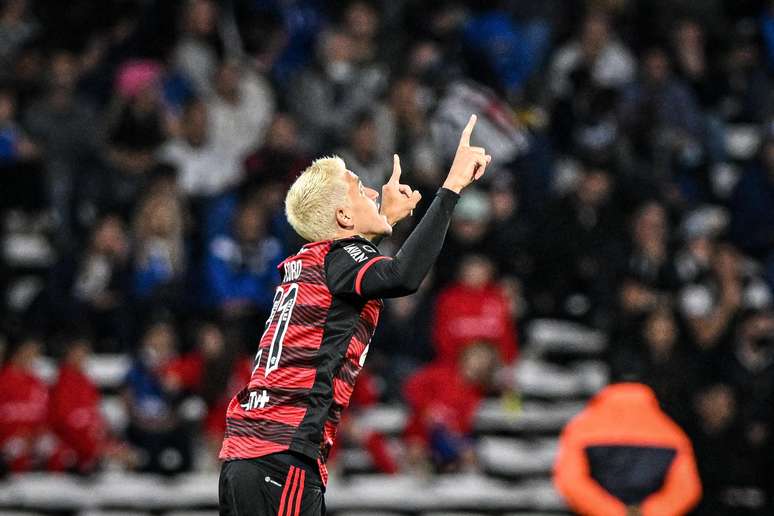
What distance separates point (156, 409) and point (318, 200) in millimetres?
6241

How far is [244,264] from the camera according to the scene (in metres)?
11.8

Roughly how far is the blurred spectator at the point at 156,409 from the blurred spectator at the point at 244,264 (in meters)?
0.68

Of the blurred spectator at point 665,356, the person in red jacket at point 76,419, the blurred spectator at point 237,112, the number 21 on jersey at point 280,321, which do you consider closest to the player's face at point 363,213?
the number 21 on jersey at point 280,321

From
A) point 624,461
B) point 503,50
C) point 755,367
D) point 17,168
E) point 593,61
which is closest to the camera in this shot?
point 624,461

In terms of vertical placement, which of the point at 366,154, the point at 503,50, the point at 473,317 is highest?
the point at 503,50

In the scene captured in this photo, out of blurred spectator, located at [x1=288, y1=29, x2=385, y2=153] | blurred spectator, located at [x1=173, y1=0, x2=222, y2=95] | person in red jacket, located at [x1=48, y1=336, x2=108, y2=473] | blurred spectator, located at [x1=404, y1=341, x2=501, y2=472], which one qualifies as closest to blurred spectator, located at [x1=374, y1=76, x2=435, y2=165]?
blurred spectator, located at [x1=288, y1=29, x2=385, y2=153]

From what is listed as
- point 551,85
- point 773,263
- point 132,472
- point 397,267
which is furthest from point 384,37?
point 397,267

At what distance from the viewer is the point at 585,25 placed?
1396 cm

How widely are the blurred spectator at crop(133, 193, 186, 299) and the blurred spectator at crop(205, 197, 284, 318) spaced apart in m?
0.27

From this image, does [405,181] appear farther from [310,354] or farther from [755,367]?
[310,354]

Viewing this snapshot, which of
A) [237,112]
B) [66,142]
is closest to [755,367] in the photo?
[237,112]

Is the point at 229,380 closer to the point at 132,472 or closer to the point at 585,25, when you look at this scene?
the point at 132,472

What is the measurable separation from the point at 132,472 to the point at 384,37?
494 centimetres

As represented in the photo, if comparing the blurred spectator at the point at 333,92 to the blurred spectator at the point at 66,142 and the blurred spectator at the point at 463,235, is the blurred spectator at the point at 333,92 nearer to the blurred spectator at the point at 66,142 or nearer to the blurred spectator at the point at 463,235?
the blurred spectator at the point at 463,235
